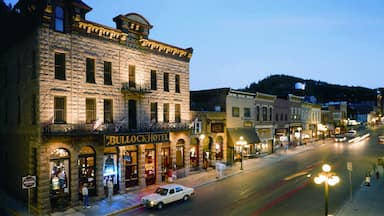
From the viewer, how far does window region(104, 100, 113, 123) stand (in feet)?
78.2

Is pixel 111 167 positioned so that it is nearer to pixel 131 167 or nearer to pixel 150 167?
pixel 131 167

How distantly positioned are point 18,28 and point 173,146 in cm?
1679

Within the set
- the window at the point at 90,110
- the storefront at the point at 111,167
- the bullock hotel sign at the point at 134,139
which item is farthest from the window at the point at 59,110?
the storefront at the point at 111,167

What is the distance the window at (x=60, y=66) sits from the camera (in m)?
20.7

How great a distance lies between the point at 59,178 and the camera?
2058 cm

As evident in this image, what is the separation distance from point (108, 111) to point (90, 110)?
1.67m

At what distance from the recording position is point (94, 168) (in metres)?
22.6

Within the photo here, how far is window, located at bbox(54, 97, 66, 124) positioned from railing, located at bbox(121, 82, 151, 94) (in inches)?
202

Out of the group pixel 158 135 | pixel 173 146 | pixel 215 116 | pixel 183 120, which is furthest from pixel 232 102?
pixel 158 135

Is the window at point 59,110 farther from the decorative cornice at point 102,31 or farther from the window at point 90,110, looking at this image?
the decorative cornice at point 102,31

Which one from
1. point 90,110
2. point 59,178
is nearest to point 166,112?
point 90,110

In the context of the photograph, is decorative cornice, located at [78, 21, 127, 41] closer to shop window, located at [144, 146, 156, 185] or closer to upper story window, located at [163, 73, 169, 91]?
upper story window, located at [163, 73, 169, 91]

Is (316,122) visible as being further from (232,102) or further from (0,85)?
(0,85)

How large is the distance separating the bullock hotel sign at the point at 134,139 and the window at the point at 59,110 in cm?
334
